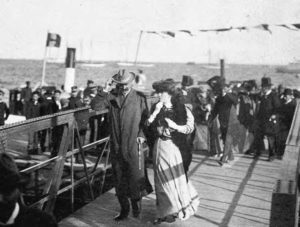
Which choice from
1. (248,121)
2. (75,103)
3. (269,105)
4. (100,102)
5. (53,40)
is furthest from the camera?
(53,40)

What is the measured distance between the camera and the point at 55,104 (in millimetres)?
9820

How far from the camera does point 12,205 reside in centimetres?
204

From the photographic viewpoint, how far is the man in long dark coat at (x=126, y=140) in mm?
4605

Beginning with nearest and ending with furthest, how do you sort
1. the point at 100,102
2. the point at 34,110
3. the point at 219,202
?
1. the point at 100,102
2. the point at 219,202
3. the point at 34,110

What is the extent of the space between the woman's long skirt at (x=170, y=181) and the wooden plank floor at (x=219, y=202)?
170 millimetres

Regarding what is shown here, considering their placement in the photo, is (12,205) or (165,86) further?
(165,86)

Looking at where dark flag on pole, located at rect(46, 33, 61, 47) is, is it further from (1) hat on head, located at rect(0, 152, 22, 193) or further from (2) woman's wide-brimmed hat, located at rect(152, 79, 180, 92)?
(1) hat on head, located at rect(0, 152, 22, 193)

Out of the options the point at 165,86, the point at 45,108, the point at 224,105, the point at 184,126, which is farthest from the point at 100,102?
the point at 45,108

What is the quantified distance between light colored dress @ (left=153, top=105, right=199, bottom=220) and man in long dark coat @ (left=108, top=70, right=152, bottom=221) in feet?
0.64

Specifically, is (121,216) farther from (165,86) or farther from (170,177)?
(165,86)

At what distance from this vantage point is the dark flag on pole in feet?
56.1

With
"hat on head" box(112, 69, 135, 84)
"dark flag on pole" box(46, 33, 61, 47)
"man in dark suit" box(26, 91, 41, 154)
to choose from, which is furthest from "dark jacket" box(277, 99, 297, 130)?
"dark flag on pole" box(46, 33, 61, 47)

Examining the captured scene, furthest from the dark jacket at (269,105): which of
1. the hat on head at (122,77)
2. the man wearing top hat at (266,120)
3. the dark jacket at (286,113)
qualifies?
the hat on head at (122,77)

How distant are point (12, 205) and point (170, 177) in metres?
2.70
